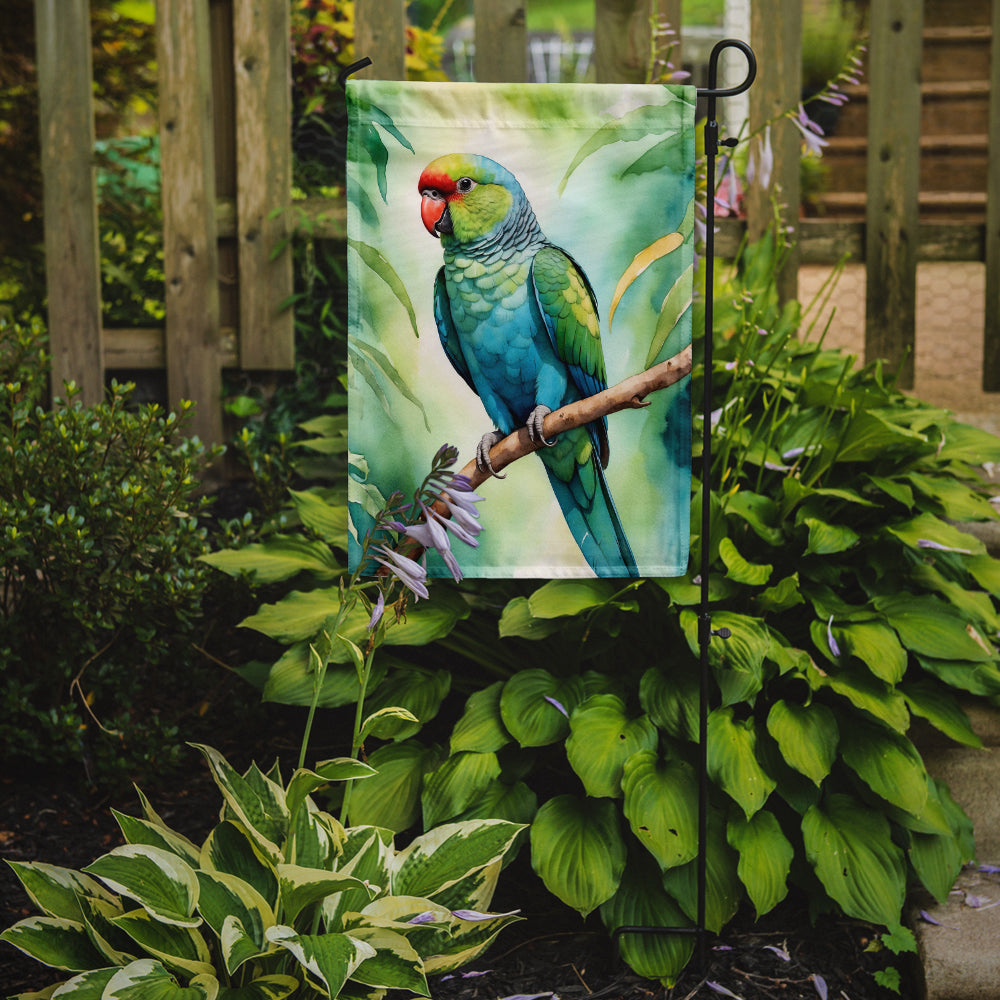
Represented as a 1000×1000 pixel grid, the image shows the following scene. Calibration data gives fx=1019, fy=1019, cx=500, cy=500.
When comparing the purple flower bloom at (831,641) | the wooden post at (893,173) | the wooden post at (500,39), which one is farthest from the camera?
the wooden post at (893,173)

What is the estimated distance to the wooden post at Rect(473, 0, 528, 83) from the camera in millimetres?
2859

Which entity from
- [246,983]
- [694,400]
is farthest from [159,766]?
[694,400]

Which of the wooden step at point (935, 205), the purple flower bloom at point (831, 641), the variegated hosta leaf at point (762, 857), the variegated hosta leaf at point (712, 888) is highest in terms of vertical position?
the wooden step at point (935, 205)

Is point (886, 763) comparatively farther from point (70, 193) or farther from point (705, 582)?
point (70, 193)

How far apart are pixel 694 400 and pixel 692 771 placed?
33.7 inches

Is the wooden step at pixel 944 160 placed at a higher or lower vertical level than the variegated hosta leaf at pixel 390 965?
higher

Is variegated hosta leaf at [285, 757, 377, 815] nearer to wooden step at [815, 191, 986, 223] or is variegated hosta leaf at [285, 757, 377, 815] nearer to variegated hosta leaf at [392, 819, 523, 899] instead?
variegated hosta leaf at [392, 819, 523, 899]

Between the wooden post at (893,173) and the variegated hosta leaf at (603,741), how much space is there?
5.61ft

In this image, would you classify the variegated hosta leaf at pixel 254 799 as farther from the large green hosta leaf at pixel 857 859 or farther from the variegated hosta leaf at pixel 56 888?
the large green hosta leaf at pixel 857 859

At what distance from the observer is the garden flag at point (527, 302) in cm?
169

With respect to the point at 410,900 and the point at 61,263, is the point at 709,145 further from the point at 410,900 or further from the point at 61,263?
the point at 61,263

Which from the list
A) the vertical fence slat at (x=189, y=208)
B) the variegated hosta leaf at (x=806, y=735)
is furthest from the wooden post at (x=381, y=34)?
the variegated hosta leaf at (x=806, y=735)

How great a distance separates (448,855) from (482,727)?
1.02 feet

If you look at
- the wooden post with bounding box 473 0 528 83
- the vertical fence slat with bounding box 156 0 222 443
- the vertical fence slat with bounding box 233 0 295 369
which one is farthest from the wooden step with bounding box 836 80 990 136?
the vertical fence slat with bounding box 156 0 222 443
